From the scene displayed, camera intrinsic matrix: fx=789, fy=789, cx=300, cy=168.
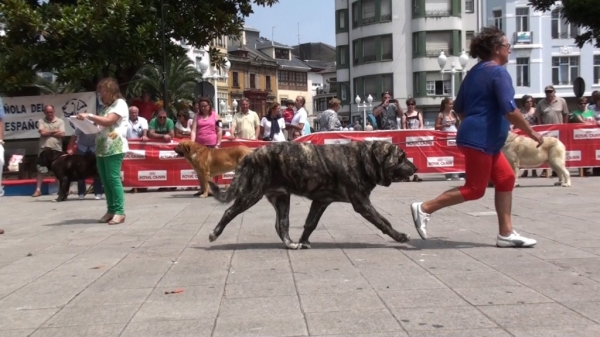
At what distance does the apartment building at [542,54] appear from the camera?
5706 centimetres

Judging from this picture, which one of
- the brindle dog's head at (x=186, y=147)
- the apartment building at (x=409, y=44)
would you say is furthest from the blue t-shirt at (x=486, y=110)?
the apartment building at (x=409, y=44)

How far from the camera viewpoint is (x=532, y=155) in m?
14.3

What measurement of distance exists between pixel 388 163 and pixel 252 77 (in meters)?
98.3

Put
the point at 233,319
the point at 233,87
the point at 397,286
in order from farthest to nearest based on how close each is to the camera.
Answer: the point at 233,87
the point at 397,286
the point at 233,319

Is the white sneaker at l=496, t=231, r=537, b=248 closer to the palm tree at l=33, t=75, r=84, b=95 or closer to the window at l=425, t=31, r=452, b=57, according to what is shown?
the palm tree at l=33, t=75, r=84, b=95

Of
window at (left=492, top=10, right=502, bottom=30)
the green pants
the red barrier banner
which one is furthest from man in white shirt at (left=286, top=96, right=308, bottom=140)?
window at (left=492, top=10, right=502, bottom=30)

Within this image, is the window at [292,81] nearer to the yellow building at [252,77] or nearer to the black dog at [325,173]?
the yellow building at [252,77]

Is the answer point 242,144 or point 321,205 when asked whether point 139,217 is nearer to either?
point 321,205

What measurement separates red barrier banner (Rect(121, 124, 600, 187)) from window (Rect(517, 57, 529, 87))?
1663 inches

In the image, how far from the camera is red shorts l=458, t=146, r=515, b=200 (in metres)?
6.83

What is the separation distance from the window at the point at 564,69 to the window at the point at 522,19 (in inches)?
122

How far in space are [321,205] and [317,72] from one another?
116 m

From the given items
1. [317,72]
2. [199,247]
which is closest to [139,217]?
[199,247]

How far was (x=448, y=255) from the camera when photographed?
6.73 meters
